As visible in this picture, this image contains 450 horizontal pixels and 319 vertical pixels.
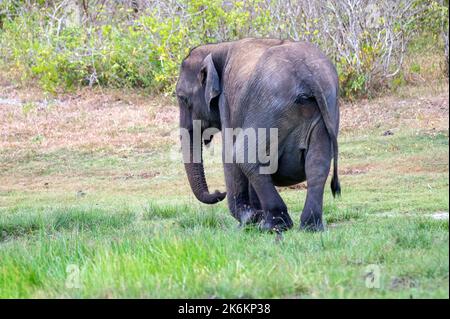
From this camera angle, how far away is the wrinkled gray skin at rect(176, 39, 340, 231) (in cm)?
762

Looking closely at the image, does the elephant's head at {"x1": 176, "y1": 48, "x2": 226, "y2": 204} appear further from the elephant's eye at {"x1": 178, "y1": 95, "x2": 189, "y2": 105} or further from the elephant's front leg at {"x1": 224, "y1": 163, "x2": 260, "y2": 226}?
the elephant's front leg at {"x1": 224, "y1": 163, "x2": 260, "y2": 226}

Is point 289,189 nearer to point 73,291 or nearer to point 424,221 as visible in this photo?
point 424,221

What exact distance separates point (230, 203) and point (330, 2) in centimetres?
859

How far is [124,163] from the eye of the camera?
536 inches

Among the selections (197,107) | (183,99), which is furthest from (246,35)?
(197,107)

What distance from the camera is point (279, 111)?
7.68 meters

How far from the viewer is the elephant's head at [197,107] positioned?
345 inches

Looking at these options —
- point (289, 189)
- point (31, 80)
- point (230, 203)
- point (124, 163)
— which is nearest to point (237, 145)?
point (230, 203)

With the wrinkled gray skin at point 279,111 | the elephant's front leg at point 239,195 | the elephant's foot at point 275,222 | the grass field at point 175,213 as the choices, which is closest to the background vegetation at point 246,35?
the grass field at point 175,213

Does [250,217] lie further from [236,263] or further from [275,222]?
[236,263]

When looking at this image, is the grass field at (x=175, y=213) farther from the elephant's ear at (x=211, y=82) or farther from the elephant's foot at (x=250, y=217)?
the elephant's ear at (x=211, y=82)

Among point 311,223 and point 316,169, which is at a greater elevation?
point 316,169

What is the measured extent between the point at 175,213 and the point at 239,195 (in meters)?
1.27

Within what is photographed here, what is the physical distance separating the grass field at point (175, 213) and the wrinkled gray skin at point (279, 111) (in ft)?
0.93
